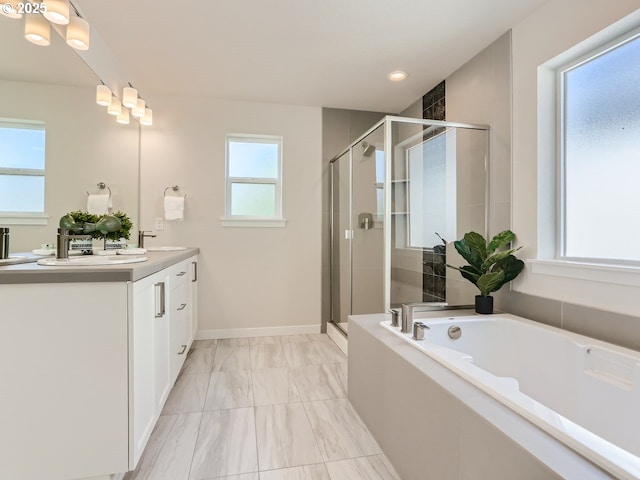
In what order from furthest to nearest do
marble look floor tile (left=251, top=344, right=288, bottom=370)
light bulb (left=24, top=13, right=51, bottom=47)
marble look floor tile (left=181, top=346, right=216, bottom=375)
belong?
marble look floor tile (left=251, top=344, right=288, bottom=370)
marble look floor tile (left=181, top=346, right=216, bottom=375)
light bulb (left=24, top=13, right=51, bottom=47)

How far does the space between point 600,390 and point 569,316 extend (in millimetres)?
454

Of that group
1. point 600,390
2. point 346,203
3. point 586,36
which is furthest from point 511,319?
point 346,203

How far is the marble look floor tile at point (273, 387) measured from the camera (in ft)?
6.61

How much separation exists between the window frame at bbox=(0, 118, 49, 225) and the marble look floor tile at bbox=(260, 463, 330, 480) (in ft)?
5.09

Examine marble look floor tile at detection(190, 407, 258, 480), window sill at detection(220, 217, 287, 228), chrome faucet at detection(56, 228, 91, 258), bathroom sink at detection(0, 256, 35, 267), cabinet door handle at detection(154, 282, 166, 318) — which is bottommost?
marble look floor tile at detection(190, 407, 258, 480)

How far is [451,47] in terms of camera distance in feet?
7.45

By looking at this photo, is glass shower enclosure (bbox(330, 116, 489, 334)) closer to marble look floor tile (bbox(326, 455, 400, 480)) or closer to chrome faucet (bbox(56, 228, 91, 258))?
marble look floor tile (bbox(326, 455, 400, 480))

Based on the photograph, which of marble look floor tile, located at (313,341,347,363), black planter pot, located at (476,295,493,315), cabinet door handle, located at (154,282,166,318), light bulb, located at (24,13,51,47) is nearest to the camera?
light bulb, located at (24,13,51,47)

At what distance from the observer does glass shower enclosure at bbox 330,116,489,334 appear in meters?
2.32

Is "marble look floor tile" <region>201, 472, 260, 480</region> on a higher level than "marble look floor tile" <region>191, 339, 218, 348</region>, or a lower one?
lower

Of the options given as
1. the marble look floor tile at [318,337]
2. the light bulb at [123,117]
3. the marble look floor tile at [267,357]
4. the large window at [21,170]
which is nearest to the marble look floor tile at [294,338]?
the marble look floor tile at [318,337]

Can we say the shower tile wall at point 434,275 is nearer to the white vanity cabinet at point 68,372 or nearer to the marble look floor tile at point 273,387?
the marble look floor tile at point 273,387

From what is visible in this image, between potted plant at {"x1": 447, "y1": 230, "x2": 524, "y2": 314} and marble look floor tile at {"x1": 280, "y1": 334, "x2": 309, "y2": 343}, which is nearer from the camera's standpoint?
potted plant at {"x1": 447, "y1": 230, "x2": 524, "y2": 314}

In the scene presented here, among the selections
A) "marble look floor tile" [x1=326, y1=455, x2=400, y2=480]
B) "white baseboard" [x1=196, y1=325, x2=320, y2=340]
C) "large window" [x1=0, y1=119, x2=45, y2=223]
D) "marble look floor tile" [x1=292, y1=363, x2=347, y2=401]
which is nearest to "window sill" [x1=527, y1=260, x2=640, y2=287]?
"marble look floor tile" [x1=326, y1=455, x2=400, y2=480]
